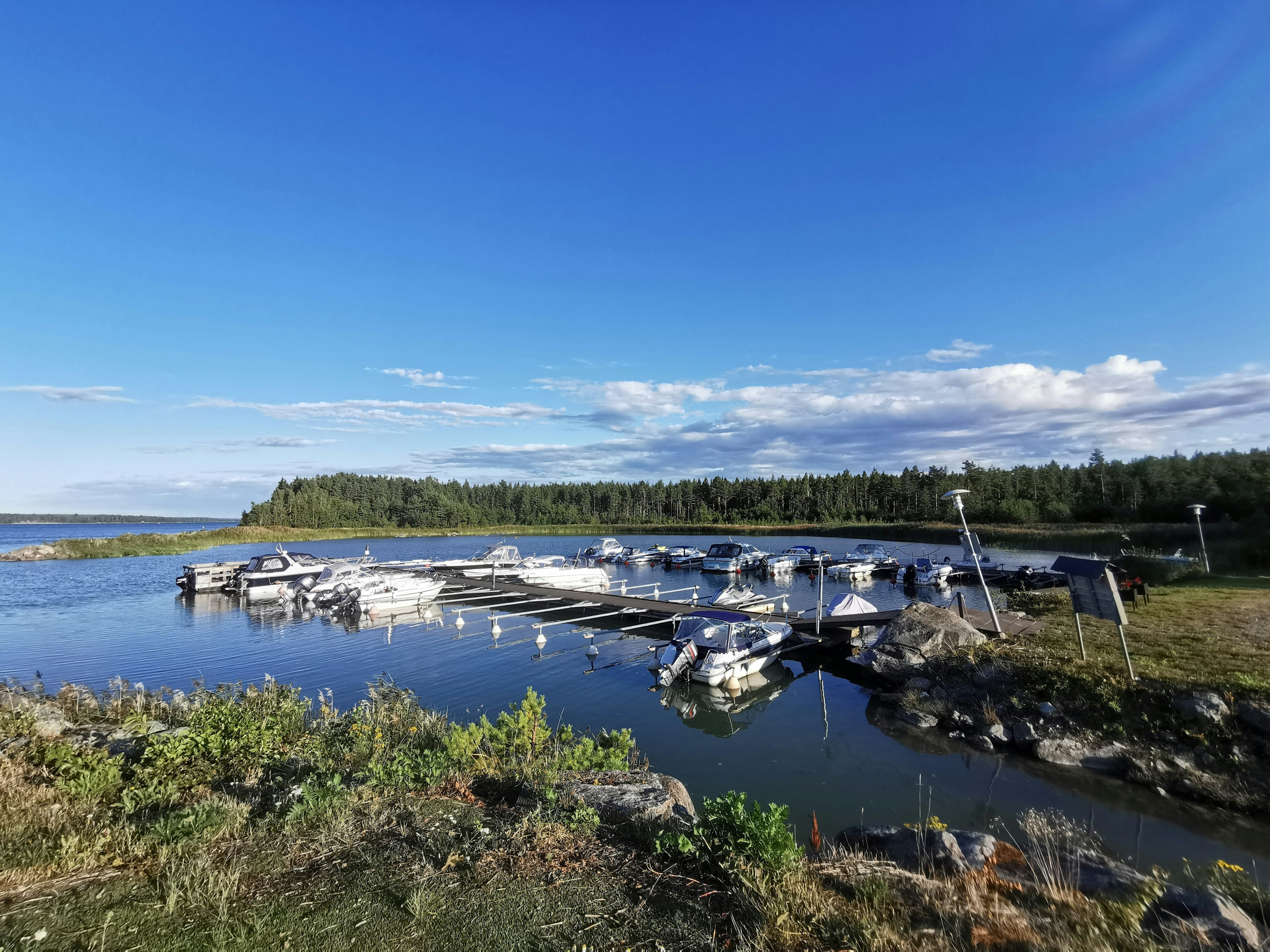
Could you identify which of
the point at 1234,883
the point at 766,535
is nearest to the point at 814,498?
the point at 766,535

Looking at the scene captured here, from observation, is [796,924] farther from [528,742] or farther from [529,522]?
[529,522]

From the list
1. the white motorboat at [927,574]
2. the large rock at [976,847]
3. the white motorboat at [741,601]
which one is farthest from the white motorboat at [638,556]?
the large rock at [976,847]

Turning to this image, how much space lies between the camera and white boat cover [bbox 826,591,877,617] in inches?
1077

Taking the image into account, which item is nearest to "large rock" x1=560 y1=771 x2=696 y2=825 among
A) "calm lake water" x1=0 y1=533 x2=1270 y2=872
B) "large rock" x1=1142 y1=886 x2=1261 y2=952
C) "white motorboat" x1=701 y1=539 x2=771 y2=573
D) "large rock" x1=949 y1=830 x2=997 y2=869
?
"large rock" x1=949 y1=830 x2=997 y2=869

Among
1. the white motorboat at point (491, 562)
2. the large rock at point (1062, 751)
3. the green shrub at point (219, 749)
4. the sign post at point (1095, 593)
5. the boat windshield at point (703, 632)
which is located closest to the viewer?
the green shrub at point (219, 749)

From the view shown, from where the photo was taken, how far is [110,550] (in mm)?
72688

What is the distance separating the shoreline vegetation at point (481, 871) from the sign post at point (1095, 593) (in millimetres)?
6756

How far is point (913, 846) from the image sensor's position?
7.59m

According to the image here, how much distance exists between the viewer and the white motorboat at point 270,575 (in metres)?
39.5

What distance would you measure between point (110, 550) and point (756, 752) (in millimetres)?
90587

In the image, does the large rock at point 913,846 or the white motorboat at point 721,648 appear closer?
the large rock at point 913,846

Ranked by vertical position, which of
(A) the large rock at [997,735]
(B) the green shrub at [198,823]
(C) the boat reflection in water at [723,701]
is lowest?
(C) the boat reflection in water at [723,701]

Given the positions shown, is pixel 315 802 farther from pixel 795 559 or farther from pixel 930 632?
pixel 795 559

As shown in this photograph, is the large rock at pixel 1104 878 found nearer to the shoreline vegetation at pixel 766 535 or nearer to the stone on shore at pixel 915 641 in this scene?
the stone on shore at pixel 915 641
